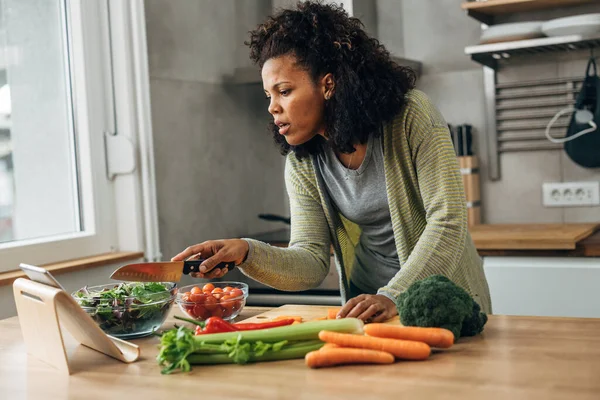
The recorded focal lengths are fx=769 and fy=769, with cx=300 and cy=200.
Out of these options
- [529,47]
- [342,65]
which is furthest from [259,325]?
[529,47]

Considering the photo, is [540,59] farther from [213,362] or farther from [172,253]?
[213,362]

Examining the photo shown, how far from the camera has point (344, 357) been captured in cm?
125

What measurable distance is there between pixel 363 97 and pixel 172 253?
1.29 m

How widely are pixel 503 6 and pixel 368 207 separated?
1.40 meters

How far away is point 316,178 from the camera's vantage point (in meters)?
1.97

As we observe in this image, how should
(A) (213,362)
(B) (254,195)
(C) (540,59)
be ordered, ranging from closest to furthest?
(A) (213,362) → (C) (540,59) → (B) (254,195)

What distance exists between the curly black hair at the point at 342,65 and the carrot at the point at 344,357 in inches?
27.2

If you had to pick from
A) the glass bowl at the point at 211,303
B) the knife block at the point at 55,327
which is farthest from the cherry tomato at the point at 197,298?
the knife block at the point at 55,327

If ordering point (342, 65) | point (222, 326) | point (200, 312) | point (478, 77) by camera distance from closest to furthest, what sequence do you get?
point (222, 326)
point (200, 312)
point (342, 65)
point (478, 77)

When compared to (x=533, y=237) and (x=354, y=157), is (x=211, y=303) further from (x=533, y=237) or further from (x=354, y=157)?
(x=533, y=237)

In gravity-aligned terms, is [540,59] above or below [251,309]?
above

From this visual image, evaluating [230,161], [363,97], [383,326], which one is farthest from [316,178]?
[230,161]

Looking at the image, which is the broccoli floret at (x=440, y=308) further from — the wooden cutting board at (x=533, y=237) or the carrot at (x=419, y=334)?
the wooden cutting board at (x=533, y=237)

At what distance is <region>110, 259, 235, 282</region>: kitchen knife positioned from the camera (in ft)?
5.33
